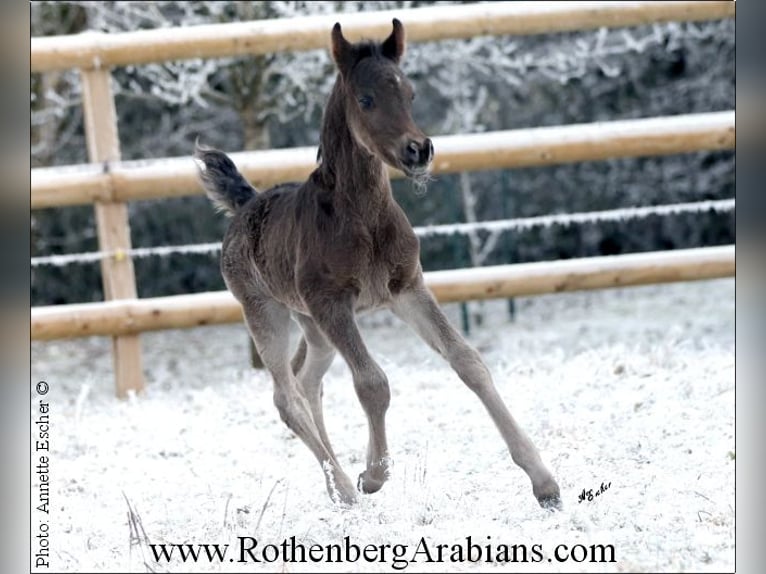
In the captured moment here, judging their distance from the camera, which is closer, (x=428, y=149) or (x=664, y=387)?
(x=428, y=149)

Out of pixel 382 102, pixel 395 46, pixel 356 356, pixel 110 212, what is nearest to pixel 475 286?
pixel 110 212

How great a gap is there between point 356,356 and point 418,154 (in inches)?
29.2

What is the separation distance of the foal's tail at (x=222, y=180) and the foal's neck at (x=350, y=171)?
70 cm

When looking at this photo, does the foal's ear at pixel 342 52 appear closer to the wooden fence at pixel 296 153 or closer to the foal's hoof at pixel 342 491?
the foal's hoof at pixel 342 491

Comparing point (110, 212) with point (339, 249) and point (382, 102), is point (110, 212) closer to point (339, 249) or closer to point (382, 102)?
point (339, 249)

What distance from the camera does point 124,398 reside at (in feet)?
20.2

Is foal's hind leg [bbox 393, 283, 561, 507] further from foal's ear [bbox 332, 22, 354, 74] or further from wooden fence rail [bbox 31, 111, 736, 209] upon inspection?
wooden fence rail [bbox 31, 111, 736, 209]

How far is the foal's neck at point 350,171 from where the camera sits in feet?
11.0

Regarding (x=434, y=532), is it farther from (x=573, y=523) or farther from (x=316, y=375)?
(x=316, y=375)

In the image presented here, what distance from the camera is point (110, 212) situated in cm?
612

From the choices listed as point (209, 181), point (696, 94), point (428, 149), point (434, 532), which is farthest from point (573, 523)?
point (696, 94)

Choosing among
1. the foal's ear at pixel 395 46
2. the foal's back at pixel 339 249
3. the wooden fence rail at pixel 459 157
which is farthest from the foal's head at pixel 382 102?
the wooden fence rail at pixel 459 157

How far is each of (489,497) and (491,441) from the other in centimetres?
90

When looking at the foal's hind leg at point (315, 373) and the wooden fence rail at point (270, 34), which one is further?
the wooden fence rail at point (270, 34)
